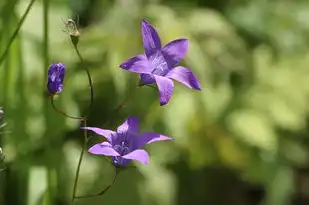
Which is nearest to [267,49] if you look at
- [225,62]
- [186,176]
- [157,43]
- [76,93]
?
[225,62]

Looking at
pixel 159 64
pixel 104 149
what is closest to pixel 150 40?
pixel 159 64

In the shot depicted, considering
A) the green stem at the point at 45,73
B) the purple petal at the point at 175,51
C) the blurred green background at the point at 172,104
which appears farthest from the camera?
the blurred green background at the point at 172,104

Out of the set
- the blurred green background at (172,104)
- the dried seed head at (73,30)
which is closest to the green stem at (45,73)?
the blurred green background at (172,104)

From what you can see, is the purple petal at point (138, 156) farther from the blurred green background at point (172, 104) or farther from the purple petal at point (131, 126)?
the blurred green background at point (172, 104)

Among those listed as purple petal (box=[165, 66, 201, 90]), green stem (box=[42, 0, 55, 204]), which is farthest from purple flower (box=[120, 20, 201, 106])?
green stem (box=[42, 0, 55, 204])

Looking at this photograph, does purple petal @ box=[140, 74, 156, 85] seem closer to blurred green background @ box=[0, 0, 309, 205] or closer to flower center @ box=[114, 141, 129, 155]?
flower center @ box=[114, 141, 129, 155]
